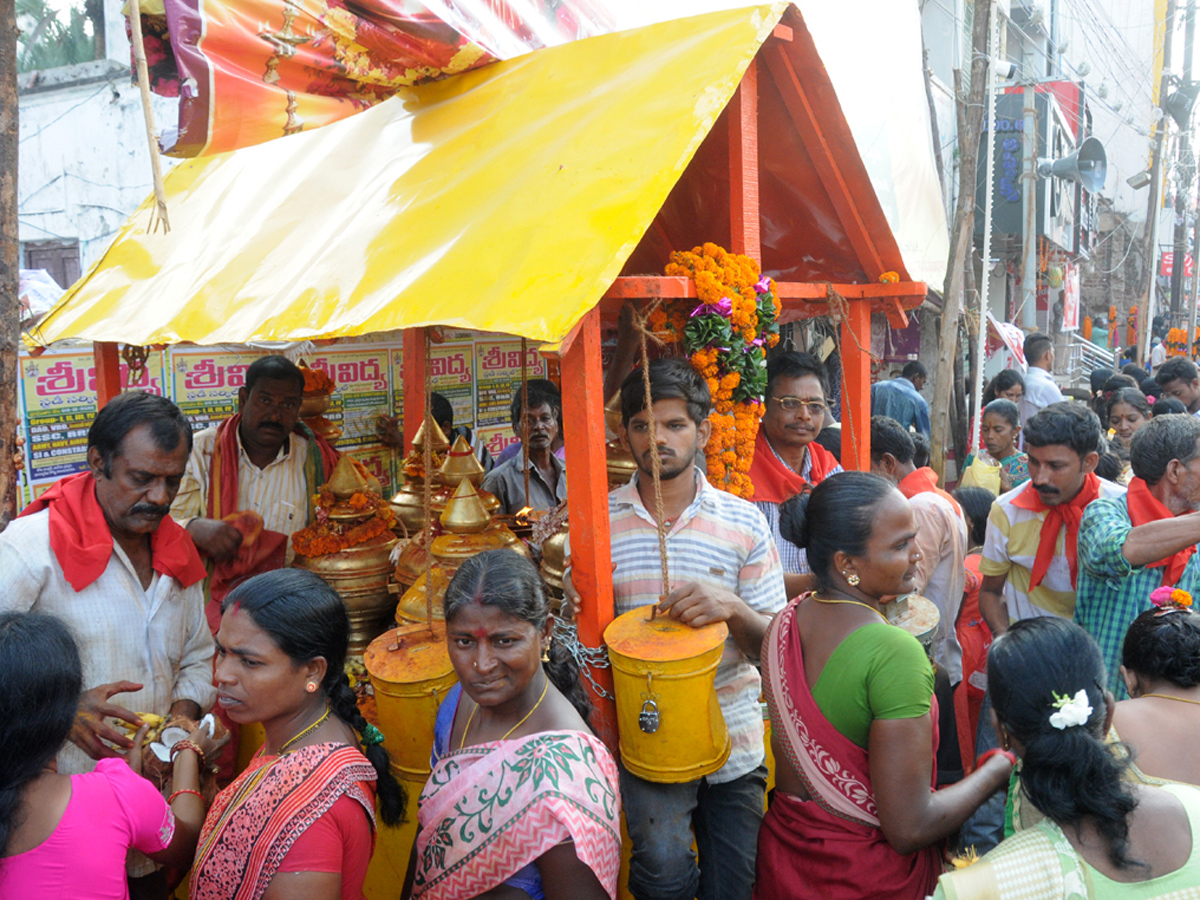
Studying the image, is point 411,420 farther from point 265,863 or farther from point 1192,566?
point 1192,566

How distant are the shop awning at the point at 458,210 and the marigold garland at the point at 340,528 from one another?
93 centimetres

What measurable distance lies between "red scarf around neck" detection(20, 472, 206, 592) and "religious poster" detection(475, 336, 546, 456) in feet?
14.2

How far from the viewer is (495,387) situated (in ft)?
24.2

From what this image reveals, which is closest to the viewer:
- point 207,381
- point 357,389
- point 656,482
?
point 656,482

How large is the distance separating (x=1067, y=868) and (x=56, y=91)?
36.7 ft

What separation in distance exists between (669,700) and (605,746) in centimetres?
23

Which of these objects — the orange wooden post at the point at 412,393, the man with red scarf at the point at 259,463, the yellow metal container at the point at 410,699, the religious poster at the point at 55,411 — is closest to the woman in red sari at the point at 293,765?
the yellow metal container at the point at 410,699

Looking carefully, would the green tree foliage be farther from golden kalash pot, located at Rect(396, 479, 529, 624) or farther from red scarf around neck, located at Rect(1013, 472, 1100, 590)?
red scarf around neck, located at Rect(1013, 472, 1100, 590)

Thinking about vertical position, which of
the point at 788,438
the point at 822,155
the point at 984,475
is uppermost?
the point at 822,155

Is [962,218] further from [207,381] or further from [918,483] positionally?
[207,381]

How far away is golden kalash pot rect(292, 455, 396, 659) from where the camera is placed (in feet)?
11.5

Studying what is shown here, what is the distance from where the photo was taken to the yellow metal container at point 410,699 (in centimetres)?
243

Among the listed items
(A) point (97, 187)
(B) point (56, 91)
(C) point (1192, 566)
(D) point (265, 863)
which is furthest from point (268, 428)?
(B) point (56, 91)

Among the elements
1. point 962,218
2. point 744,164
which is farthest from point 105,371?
point 962,218
